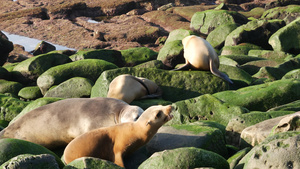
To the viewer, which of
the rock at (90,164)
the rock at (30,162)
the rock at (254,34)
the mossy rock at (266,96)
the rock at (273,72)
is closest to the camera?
the rock at (30,162)

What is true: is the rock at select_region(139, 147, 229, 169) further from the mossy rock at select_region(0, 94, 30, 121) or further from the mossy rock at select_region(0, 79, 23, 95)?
the mossy rock at select_region(0, 79, 23, 95)

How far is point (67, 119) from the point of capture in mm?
5723

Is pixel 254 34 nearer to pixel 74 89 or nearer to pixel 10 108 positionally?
pixel 74 89

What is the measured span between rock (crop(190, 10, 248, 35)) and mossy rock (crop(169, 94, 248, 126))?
13550mm

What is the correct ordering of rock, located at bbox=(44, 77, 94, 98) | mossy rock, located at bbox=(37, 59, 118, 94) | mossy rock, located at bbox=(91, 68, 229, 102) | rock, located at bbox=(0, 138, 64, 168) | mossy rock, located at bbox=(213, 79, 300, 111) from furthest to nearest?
mossy rock, located at bbox=(37, 59, 118, 94) < rock, located at bbox=(44, 77, 94, 98) < mossy rock, located at bbox=(91, 68, 229, 102) < mossy rock, located at bbox=(213, 79, 300, 111) < rock, located at bbox=(0, 138, 64, 168)

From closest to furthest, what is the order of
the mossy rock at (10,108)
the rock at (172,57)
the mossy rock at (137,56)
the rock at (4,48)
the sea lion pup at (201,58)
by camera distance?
the mossy rock at (10,108), the sea lion pup at (201,58), the rock at (172,57), the mossy rock at (137,56), the rock at (4,48)

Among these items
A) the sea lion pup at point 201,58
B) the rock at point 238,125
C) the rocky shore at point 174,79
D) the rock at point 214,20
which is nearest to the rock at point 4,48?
the rocky shore at point 174,79

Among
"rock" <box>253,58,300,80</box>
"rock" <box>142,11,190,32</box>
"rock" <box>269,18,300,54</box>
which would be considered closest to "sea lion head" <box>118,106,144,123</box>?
"rock" <box>253,58,300,80</box>

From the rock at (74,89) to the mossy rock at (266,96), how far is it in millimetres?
3279

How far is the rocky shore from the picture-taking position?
4.02m

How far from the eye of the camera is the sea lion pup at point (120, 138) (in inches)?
174

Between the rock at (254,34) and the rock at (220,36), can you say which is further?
the rock at (220,36)

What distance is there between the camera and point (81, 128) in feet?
18.4

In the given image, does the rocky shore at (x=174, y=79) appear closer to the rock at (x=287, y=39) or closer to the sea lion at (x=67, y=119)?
the rock at (x=287, y=39)
